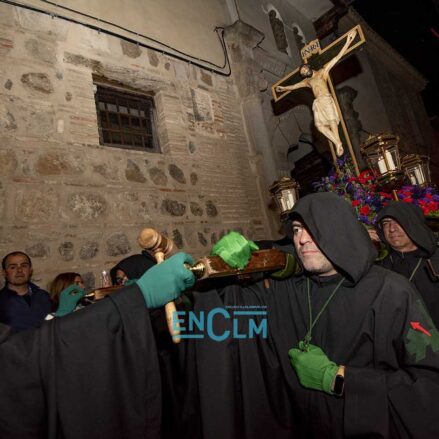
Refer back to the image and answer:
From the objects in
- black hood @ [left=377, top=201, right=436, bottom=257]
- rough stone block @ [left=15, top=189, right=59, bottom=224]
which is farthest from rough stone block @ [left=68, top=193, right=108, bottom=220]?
black hood @ [left=377, top=201, right=436, bottom=257]

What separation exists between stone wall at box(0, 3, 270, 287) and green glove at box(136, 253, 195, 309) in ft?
10.3

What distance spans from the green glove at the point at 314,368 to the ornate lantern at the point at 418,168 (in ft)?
10.1

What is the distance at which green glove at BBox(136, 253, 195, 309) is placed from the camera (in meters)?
1.43

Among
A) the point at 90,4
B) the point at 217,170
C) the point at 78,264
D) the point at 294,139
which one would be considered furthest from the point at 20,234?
the point at 294,139

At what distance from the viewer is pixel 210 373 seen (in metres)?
1.81

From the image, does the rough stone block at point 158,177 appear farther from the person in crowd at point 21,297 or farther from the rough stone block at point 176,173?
the person in crowd at point 21,297

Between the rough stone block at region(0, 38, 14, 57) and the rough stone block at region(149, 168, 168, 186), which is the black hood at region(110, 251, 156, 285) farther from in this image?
the rough stone block at region(0, 38, 14, 57)

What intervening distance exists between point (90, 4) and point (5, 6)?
1.37 m

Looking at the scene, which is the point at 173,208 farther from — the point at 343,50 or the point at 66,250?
the point at 343,50

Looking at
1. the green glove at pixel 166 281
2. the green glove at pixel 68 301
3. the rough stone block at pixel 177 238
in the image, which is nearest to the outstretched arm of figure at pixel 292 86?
the rough stone block at pixel 177 238

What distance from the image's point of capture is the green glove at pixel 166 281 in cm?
143

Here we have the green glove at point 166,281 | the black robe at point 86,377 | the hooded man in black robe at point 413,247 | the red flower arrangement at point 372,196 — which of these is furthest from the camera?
the red flower arrangement at point 372,196

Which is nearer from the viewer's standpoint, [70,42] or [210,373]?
[210,373]

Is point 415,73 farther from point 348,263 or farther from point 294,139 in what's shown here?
point 348,263
